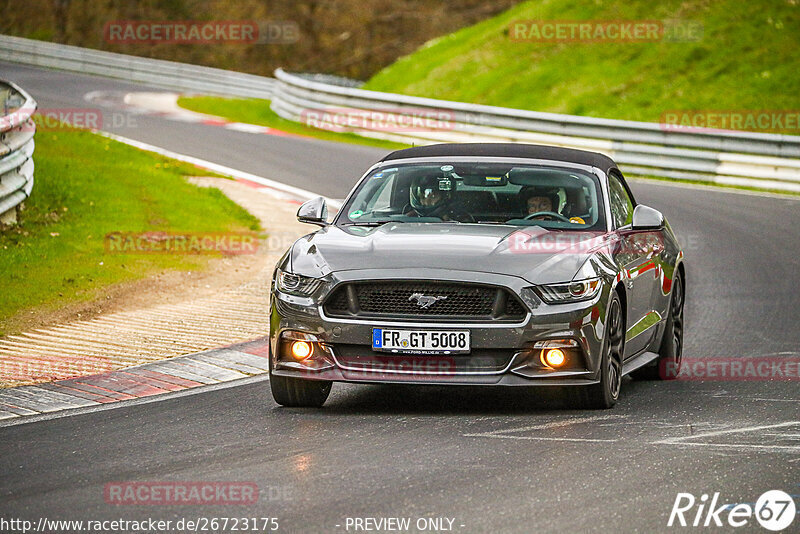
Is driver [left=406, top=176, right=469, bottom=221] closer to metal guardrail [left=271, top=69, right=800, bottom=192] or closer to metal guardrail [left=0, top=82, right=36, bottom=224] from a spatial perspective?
metal guardrail [left=0, top=82, right=36, bottom=224]

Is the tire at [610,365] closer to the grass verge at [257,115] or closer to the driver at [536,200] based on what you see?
the driver at [536,200]

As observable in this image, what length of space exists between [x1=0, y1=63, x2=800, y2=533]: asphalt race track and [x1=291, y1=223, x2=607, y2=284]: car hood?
0.90 m

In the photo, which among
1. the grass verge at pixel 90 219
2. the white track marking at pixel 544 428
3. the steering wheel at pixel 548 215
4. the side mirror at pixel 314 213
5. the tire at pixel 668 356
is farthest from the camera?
the grass verge at pixel 90 219

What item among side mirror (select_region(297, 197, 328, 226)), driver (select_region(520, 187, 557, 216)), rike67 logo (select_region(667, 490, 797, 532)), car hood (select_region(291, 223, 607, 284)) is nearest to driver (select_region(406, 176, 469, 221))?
car hood (select_region(291, 223, 607, 284))

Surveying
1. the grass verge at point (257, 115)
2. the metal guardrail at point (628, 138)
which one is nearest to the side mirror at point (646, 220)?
the metal guardrail at point (628, 138)

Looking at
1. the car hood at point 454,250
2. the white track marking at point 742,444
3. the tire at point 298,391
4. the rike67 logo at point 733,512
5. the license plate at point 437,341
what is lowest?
the tire at point 298,391

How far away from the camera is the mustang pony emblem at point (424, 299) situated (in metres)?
8.10

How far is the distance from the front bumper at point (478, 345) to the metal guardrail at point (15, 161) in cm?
743

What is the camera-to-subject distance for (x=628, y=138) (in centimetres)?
2536

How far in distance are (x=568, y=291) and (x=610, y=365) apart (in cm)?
67

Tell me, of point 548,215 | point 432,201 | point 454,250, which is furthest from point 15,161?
point 454,250

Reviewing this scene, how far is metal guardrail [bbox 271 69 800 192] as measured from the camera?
77.6 ft

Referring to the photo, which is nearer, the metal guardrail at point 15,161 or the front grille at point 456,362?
the front grille at point 456,362

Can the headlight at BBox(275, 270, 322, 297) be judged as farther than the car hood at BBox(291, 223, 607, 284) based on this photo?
Yes
